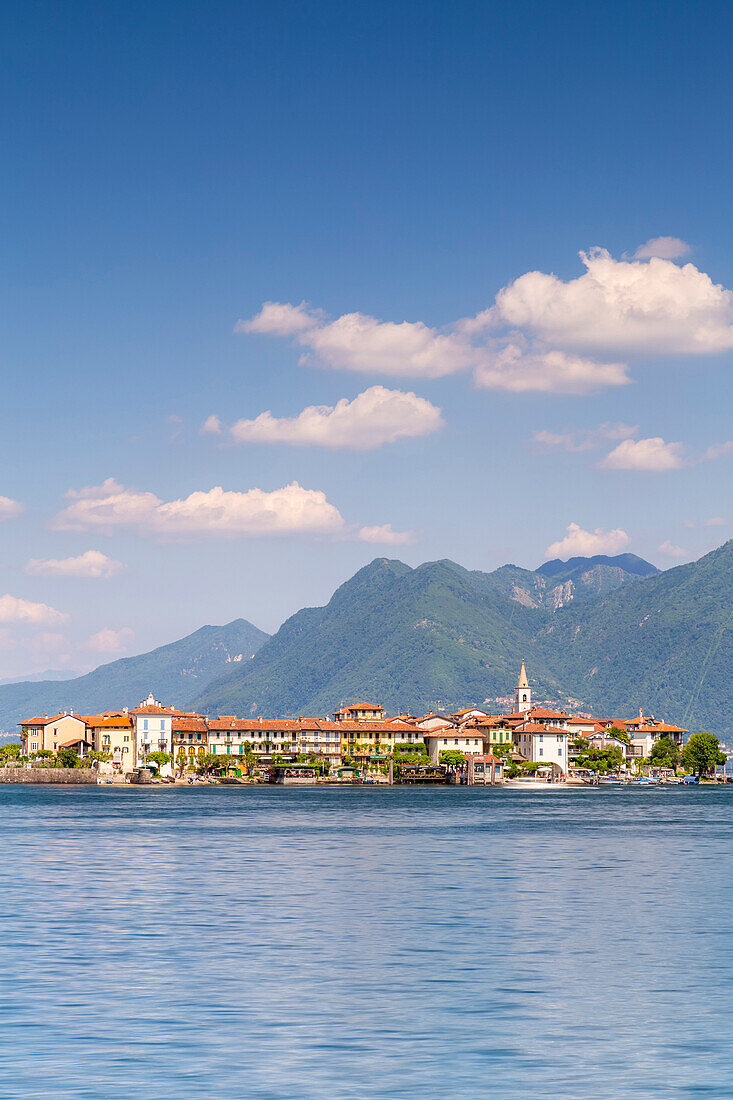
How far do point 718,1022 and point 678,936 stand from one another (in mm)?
12123

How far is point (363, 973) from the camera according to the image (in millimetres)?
30344

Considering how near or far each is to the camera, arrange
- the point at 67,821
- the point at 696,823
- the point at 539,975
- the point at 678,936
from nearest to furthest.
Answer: the point at 539,975, the point at 678,936, the point at 67,821, the point at 696,823

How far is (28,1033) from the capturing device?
23.5 meters

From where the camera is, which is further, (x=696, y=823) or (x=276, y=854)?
(x=696, y=823)

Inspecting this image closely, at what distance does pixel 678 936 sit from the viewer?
37031mm

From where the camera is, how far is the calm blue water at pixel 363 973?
821 inches

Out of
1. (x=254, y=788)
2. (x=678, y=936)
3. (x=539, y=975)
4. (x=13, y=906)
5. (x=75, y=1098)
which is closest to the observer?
(x=75, y=1098)

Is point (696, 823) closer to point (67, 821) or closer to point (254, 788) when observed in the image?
point (67, 821)

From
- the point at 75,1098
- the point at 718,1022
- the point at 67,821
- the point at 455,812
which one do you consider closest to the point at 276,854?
the point at 67,821

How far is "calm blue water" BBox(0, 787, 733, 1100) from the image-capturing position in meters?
20.9

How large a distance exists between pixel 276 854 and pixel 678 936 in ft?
108

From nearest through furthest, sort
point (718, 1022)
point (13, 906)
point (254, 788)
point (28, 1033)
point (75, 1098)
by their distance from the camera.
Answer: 1. point (75, 1098)
2. point (28, 1033)
3. point (718, 1022)
4. point (13, 906)
5. point (254, 788)

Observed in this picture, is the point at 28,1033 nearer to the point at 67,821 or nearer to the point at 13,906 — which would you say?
the point at 13,906

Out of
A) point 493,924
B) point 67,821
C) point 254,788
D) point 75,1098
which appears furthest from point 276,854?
point 254,788
